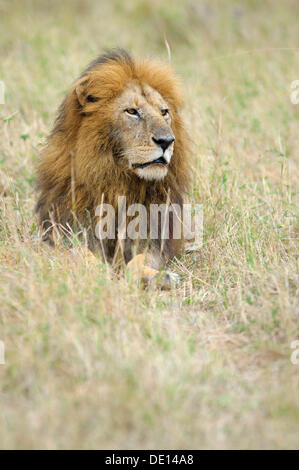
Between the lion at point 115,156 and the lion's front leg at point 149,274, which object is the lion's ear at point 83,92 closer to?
the lion at point 115,156

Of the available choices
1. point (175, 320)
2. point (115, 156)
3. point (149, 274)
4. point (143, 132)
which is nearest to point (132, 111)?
point (143, 132)

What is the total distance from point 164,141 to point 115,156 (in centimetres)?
39

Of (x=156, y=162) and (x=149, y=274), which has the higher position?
(x=156, y=162)

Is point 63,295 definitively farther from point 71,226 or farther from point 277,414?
point 277,414

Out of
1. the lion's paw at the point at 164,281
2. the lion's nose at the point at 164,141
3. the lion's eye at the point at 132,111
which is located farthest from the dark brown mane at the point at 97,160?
the lion's paw at the point at 164,281

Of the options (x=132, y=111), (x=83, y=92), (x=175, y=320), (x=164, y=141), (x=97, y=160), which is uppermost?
(x=83, y=92)

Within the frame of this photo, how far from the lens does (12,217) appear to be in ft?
18.3

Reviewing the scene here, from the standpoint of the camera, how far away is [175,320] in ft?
13.7

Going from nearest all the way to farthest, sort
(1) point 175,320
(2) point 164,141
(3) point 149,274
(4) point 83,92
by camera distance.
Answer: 1. (1) point 175,320
2. (2) point 164,141
3. (3) point 149,274
4. (4) point 83,92

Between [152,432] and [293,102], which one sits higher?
[293,102]

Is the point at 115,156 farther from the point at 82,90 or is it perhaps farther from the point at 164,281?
the point at 164,281

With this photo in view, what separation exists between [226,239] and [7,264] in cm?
171

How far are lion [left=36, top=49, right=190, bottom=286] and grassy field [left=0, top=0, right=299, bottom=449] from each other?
0.27 meters

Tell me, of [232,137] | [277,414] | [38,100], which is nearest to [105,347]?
[277,414]
